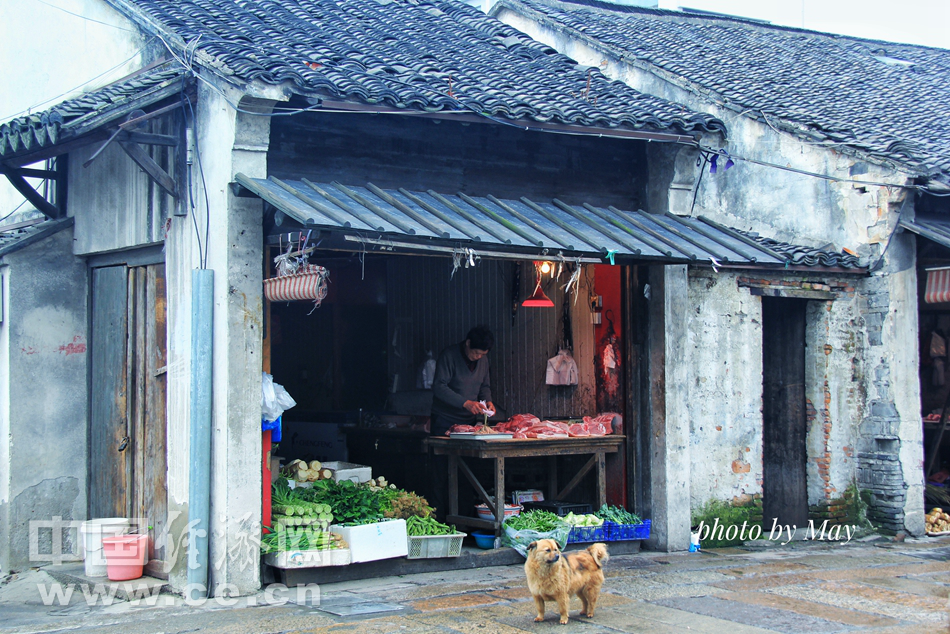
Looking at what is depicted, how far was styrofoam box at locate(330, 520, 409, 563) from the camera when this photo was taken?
27.8 feet

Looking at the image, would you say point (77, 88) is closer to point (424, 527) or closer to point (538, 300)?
point (538, 300)

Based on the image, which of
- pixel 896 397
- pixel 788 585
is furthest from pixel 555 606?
pixel 896 397

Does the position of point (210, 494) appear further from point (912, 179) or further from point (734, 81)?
point (734, 81)

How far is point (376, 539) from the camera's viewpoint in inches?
339

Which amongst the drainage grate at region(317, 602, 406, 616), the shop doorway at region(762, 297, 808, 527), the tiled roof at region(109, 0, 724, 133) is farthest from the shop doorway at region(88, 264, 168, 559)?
the shop doorway at region(762, 297, 808, 527)

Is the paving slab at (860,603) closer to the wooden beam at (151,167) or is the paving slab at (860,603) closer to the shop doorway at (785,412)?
the shop doorway at (785,412)

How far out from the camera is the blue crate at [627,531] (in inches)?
395

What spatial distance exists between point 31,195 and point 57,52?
2.30m

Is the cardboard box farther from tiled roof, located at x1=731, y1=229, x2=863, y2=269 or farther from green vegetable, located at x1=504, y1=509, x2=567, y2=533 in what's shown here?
tiled roof, located at x1=731, y1=229, x2=863, y2=269

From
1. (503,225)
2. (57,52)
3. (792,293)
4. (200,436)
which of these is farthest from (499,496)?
(57,52)

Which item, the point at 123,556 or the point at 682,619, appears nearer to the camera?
the point at 682,619

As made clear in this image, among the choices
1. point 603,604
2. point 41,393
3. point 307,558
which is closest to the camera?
point 603,604

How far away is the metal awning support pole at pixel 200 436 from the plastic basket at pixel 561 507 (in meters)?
3.84

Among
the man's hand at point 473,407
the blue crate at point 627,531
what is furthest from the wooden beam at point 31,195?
the blue crate at point 627,531
